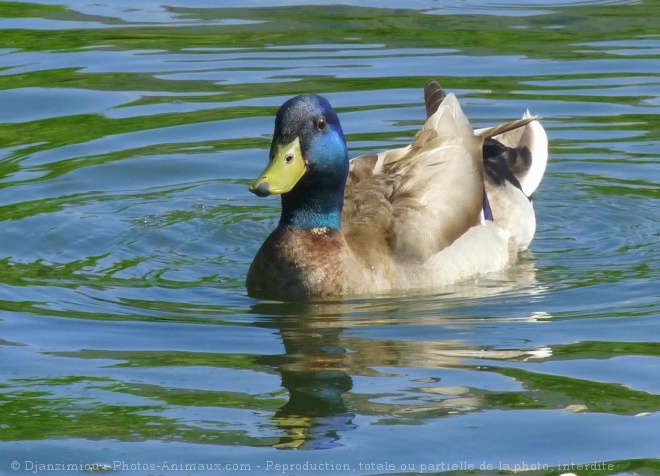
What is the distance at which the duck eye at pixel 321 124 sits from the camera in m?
8.65

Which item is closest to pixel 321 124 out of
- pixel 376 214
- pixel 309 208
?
pixel 309 208

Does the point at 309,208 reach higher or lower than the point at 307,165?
lower

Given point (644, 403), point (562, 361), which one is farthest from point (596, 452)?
point (562, 361)

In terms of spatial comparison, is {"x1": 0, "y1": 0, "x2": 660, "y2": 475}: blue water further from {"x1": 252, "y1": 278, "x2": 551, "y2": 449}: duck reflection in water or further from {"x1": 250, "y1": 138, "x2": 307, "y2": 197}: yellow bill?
{"x1": 250, "y1": 138, "x2": 307, "y2": 197}: yellow bill

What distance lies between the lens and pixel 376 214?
368 inches

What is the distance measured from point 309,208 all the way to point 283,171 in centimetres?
58

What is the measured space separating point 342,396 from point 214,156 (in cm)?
502

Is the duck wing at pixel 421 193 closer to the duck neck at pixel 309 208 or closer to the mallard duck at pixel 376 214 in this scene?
the mallard duck at pixel 376 214

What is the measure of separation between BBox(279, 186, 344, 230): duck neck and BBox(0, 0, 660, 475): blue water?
0.55 m

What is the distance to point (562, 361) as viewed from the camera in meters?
7.47

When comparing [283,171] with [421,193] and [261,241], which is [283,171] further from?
[261,241]

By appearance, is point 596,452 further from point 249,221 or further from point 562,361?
point 249,221

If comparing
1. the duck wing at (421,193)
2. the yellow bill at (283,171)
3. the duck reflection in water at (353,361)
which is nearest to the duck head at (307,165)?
the yellow bill at (283,171)

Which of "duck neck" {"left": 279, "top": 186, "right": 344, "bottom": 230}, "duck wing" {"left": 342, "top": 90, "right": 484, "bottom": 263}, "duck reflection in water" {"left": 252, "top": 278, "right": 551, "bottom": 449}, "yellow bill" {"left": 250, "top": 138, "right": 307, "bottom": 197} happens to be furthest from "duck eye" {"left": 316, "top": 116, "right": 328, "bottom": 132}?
"duck reflection in water" {"left": 252, "top": 278, "right": 551, "bottom": 449}
